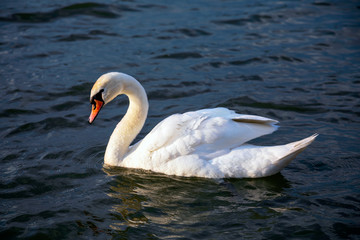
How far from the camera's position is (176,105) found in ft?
29.5

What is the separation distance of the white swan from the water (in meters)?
0.19

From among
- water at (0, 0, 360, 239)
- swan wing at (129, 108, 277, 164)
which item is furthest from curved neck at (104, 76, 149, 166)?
swan wing at (129, 108, 277, 164)

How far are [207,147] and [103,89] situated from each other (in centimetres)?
164

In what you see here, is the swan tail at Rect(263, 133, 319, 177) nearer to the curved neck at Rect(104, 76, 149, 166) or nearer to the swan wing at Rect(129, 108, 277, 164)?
the swan wing at Rect(129, 108, 277, 164)

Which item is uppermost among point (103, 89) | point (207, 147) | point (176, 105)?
point (103, 89)

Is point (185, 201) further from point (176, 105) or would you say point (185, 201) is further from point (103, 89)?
point (176, 105)

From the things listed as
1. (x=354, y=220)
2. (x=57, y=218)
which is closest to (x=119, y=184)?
(x=57, y=218)

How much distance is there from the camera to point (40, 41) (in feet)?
39.7

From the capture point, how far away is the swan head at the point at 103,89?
21.7 feet

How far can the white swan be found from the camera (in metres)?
6.14

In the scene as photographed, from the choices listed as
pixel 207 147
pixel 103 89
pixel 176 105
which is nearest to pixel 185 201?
pixel 207 147

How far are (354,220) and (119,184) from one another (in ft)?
9.72

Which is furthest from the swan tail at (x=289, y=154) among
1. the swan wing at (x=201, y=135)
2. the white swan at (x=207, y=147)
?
the swan wing at (x=201, y=135)

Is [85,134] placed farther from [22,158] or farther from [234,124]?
[234,124]
